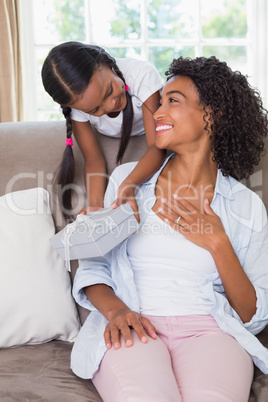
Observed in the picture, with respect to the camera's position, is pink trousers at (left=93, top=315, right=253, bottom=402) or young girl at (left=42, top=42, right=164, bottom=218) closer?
pink trousers at (left=93, top=315, right=253, bottom=402)

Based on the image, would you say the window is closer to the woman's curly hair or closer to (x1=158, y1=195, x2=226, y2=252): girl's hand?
the woman's curly hair

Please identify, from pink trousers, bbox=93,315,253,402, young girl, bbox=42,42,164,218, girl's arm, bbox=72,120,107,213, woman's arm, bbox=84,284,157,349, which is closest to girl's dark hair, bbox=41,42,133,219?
young girl, bbox=42,42,164,218

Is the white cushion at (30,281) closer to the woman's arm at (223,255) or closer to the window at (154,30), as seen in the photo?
the woman's arm at (223,255)

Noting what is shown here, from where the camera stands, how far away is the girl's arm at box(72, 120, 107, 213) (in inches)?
64.4

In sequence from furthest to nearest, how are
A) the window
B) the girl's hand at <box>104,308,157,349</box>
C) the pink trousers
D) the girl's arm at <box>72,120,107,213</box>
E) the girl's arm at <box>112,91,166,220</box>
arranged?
the window < the girl's arm at <box>72,120,107,213</box> < the girl's arm at <box>112,91,166,220</box> < the girl's hand at <box>104,308,157,349</box> < the pink trousers

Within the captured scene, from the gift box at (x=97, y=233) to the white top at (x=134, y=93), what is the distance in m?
0.45

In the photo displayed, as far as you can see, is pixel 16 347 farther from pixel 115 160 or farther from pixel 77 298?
pixel 115 160

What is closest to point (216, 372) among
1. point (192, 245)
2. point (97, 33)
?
point (192, 245)

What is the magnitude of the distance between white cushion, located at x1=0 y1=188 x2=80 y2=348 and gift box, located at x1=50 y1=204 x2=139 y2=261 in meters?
0.18

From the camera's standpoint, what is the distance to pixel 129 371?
1.13 metres

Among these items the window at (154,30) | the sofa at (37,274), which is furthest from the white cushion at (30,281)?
the window at (154,30)

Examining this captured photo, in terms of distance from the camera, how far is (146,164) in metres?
→ 1.53

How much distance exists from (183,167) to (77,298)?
52cm

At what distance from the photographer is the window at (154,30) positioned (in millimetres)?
3496
